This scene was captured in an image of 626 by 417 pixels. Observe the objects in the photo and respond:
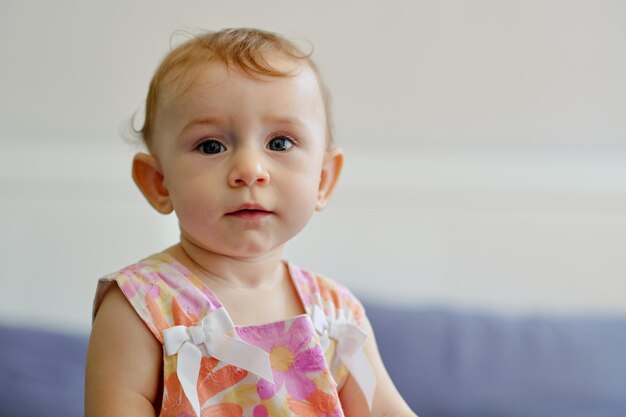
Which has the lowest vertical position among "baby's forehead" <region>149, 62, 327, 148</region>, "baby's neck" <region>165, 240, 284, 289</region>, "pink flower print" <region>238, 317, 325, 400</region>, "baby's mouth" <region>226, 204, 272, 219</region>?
"pink flower print" <region>238, 317, 325, 400</region>

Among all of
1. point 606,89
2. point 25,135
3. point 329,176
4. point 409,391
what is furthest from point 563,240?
point 25,135

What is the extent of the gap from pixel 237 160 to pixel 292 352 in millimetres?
243

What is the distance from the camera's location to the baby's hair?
1055 mm

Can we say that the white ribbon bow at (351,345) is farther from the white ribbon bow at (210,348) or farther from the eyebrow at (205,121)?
the eyebrow at (205,121)

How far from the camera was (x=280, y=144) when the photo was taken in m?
1.07

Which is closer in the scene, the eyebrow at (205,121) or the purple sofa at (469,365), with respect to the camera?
the eyebrow at (205,121)

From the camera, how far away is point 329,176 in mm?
1219

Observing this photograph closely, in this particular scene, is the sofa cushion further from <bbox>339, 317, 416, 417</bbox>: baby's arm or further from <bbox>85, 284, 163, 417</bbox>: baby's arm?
<bbox>85, 284, 163, 417</bbox>: baby's arm

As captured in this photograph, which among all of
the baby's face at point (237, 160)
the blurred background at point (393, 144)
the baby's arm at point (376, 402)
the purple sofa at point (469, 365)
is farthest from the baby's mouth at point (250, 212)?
the blurred background at point (393, 144)


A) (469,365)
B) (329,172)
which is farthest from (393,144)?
(329,172)

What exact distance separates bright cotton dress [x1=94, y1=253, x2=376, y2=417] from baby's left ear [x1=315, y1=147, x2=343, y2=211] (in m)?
0.17

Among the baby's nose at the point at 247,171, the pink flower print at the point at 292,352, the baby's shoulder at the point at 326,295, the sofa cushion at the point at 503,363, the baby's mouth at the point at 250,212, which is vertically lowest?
the sofa cushion at the point at 503,363

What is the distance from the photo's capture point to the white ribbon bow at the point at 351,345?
113cm

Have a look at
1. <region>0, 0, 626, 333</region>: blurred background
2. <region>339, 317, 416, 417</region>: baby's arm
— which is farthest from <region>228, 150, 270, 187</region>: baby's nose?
<region>0, 0, 626, 333</region>: blurred background
